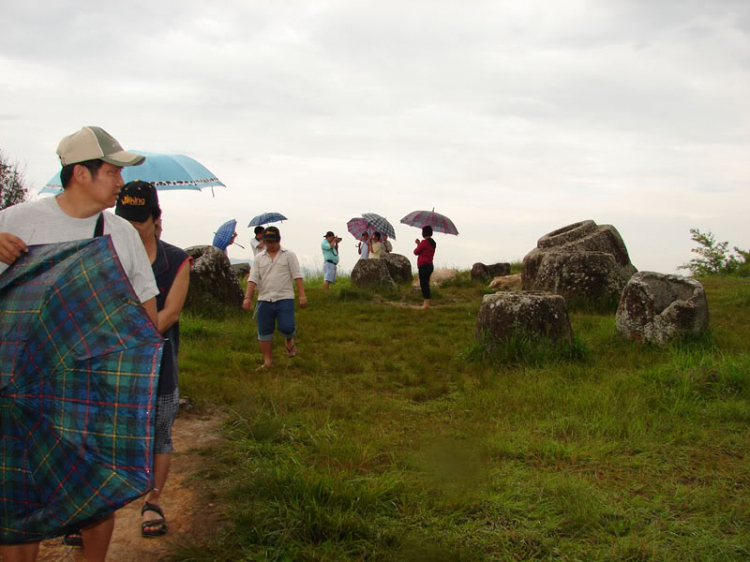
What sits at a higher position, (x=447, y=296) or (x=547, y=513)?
(x=447, y=296)

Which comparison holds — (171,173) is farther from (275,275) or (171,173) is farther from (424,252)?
→ (424,252)

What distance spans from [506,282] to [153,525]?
11.8m


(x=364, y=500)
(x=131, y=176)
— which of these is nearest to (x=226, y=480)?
(x=364, y=500)

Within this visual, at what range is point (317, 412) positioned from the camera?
562 centimetres

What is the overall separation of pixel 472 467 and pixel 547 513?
2.34 feet

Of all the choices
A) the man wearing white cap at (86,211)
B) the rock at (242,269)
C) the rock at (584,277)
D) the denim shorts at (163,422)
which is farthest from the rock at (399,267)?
the man wearing white cap at (86,211)

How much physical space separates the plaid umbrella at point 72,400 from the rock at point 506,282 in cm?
1246

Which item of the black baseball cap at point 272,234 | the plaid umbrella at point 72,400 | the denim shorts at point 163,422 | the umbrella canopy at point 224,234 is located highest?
the umbrella canopy at point 224,234

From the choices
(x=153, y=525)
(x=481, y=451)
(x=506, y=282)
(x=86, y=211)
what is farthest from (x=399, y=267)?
(x=86, y=211)

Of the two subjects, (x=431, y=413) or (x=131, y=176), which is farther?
(x=131, y=176)

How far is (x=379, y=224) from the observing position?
1631cm

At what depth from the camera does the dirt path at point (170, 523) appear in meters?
3.43

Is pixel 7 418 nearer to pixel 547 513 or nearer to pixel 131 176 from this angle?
pixel 547 513

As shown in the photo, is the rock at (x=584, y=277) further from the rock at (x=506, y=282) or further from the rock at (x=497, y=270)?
the rock at (x=497, y=270)
